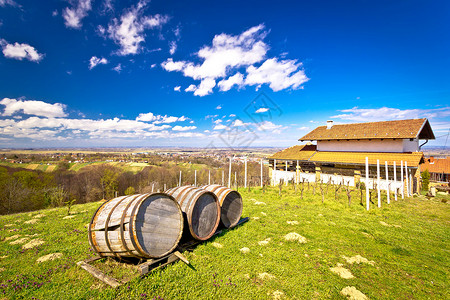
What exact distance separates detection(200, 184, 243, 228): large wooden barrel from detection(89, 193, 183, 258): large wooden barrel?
213cm

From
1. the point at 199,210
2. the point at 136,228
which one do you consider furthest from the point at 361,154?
the point at 136,228

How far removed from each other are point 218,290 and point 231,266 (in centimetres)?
88

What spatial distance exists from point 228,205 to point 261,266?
245cm

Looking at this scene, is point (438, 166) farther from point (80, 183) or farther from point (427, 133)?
point (80, 183)

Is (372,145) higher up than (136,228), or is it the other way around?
(372,145)

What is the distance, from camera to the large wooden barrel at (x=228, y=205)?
6355 mm

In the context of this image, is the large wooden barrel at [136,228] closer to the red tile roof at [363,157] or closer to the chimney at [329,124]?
the red tile roof at [363,157]

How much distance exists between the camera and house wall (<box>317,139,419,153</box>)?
1753 cm

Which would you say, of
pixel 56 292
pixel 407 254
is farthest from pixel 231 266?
pixel 407 254

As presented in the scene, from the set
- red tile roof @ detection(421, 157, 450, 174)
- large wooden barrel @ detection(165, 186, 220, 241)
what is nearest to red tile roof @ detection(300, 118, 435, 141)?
red tile roof @ detection(421, 157, 450, 174)

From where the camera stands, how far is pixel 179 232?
4.54m

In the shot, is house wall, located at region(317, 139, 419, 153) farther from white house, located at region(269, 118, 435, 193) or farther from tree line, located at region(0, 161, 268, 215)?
tree line, located at region(0, 161, 268, 215)

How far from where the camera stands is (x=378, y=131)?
19.1 meters

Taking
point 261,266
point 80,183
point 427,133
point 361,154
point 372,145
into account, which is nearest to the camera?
point 261,266
